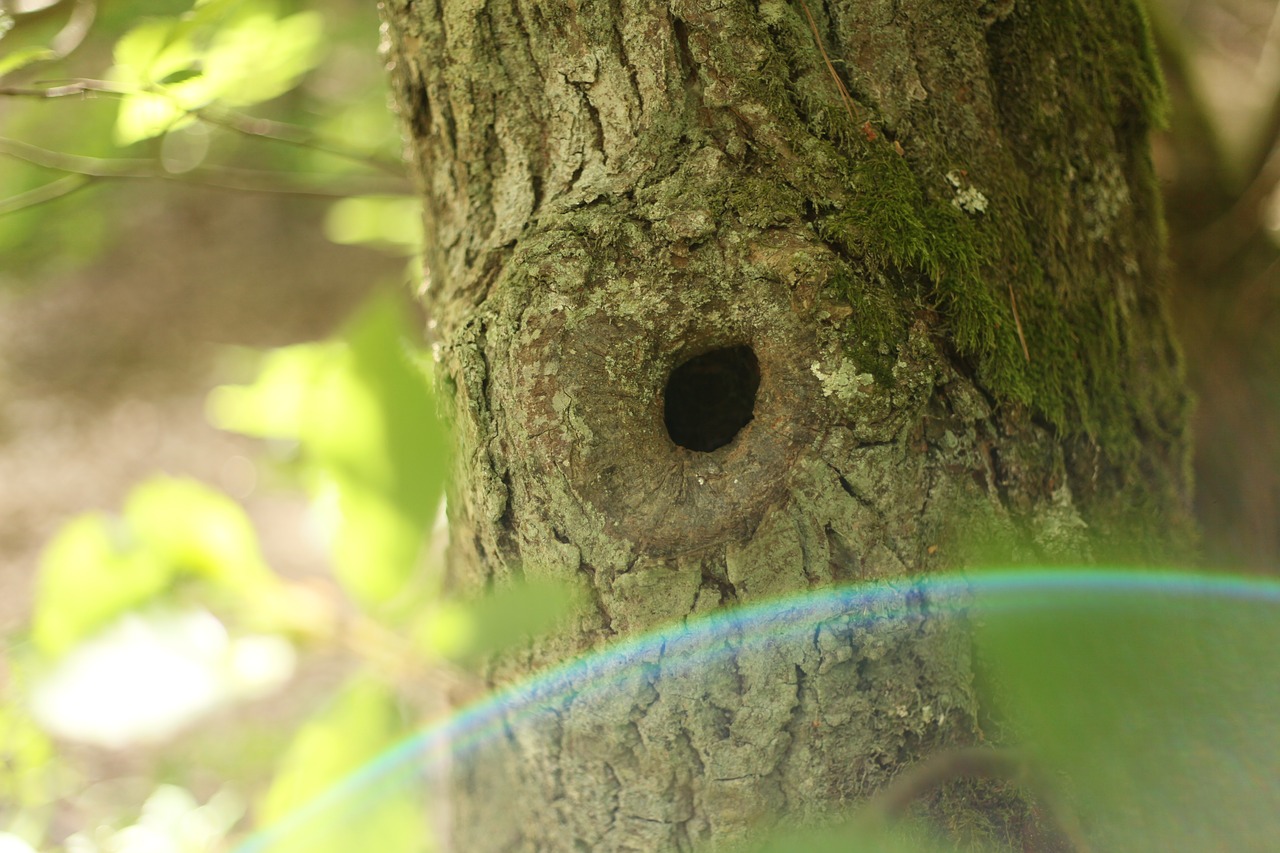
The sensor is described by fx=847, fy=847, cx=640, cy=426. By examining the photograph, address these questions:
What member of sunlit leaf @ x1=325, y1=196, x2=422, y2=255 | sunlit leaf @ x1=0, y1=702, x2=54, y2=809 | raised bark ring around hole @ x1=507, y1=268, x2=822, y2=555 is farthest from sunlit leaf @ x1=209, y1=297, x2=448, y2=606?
sunlit leaf @ x1=325, y1=196, x2=422, y2=255

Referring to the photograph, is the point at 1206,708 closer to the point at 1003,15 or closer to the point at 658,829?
the point at 658,829

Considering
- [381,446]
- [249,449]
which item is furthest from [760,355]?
[249,449]

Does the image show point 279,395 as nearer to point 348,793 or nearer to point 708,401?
point 348,793

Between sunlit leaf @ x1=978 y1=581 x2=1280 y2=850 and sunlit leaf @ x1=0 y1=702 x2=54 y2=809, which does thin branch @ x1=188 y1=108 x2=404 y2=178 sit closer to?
sunlit leaf @ x1=0 y1=702 x2=54 y2=809

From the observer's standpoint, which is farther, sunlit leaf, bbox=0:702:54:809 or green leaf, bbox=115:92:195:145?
sunlit leaf, bbox=0:702:54:809

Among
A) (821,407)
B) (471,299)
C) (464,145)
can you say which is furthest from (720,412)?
(464,145)

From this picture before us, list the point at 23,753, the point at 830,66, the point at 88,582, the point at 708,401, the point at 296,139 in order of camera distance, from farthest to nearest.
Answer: the point at 296,139, the point at 23,753, the point at 88,582, the point at 708,401, the point at 830,66
